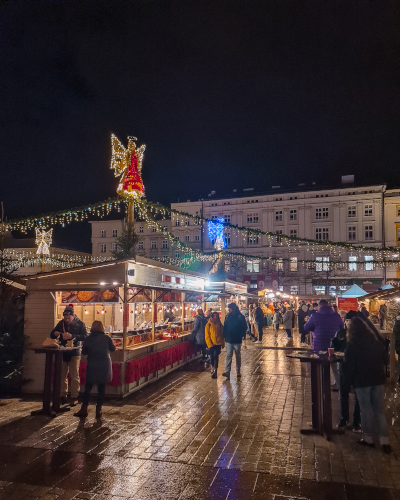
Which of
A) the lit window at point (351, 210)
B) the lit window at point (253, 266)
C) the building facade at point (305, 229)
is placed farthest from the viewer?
the lit window at point (253, 266)

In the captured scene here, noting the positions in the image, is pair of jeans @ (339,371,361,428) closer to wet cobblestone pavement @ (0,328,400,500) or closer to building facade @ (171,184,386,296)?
wet cobblestone pavement @ (0,328,400,500)

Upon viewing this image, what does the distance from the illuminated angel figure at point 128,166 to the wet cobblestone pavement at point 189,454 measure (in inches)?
331

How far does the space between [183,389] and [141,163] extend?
29.2ft

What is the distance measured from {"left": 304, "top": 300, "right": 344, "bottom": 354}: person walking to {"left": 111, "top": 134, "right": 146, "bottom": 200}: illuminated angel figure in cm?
863

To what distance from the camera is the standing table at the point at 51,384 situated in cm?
679

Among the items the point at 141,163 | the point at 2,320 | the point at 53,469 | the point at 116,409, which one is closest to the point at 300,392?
the point at 116,409

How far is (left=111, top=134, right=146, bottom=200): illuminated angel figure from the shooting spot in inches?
564

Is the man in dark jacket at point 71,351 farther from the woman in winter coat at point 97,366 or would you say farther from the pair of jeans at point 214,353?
the pair of jeans at point 214,353

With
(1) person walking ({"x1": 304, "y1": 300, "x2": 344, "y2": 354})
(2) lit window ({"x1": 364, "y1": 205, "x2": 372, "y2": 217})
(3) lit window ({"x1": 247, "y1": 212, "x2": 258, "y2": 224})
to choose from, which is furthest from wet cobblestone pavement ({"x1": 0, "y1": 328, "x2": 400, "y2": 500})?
(3) lit window ({"x1": 247, "y1": 212, "x2": 258, "y2": 224})

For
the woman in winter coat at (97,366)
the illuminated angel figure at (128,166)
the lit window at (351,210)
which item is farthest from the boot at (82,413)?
the lit window at (351,210)

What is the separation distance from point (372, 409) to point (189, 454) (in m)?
2.51

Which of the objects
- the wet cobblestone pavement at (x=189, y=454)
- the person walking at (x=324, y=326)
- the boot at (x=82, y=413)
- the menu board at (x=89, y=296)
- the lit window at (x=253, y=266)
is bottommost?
the wet cobblestone pavement at (x=189, y=454)

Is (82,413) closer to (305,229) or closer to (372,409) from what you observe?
(372,409)

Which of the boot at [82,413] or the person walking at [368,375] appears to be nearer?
the person walking at [368,375]
